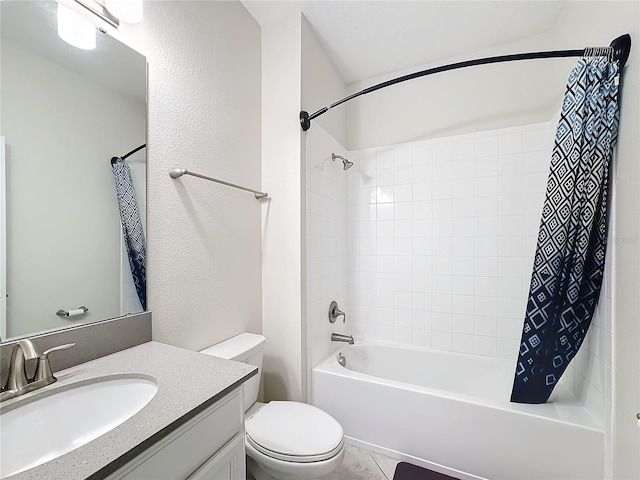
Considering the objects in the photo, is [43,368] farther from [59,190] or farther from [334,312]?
[334,312]

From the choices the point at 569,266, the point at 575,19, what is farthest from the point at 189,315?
the point at 575,19

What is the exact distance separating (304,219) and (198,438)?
4.03 ft

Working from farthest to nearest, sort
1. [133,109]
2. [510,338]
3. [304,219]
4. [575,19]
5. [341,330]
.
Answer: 1. [341,330]
2. [510,338]
3. [304,219]
4. [575,19]
5. [133,109]

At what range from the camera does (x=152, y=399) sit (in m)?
0.71

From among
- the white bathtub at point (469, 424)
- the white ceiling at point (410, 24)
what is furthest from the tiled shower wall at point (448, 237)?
the white ceiling at point (410, 24)

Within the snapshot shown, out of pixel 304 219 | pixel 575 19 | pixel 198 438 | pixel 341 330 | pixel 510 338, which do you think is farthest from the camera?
pixel 341 330

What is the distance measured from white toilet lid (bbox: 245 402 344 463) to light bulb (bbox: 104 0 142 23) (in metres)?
1.68

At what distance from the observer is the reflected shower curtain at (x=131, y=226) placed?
42.1 inches

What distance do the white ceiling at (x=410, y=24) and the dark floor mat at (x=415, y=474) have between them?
2505 millimetres

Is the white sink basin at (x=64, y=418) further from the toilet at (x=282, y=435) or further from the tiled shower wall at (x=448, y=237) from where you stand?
the tiled shower wall at (x=448, y=237)

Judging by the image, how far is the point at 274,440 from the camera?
4.00ft

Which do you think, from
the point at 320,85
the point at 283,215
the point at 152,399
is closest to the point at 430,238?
the point at 283,215

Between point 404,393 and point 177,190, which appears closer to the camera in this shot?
point 177,190

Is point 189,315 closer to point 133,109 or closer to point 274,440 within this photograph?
point 274,440
